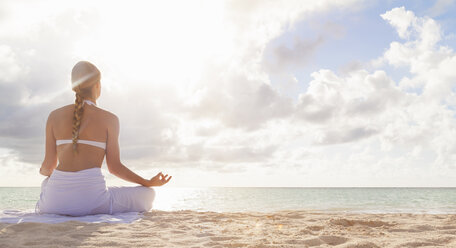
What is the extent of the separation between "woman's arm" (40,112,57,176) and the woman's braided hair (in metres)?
0.53

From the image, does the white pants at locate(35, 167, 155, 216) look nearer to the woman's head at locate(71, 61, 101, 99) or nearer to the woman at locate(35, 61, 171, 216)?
the woman at locate(35, 61, 171, 216)

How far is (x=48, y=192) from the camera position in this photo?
15.0 ft

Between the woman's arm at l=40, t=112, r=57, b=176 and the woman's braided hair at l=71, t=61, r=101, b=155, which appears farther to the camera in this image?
the woman's arm at l=40, t=112, r=57, b=176

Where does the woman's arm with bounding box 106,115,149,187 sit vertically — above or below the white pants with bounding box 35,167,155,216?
above

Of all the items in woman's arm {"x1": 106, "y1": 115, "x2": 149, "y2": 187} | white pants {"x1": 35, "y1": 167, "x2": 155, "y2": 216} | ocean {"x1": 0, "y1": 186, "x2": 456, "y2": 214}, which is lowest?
ocean {"x1": 0, "y1": 186, "x2": 456, "y2": 214}

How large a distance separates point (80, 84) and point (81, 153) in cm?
93

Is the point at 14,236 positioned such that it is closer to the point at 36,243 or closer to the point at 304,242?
the point at 36,243

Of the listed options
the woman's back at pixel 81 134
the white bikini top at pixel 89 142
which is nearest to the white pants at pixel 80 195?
the woman's back at pixel 81 134

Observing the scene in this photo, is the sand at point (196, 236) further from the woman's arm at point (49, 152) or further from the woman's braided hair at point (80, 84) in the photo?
the woman's braided hair at point (80, 84)

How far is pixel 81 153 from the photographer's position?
4531 millimetres

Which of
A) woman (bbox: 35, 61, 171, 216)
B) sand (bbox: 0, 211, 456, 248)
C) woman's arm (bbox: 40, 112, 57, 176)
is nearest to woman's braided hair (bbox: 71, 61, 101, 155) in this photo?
woman (bbox: 35, 61, 171, 216)

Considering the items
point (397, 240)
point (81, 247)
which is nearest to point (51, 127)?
point (81, 247)

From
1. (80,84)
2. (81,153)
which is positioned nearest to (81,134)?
(81,153)

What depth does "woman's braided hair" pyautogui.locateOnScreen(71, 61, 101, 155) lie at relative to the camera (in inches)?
175
